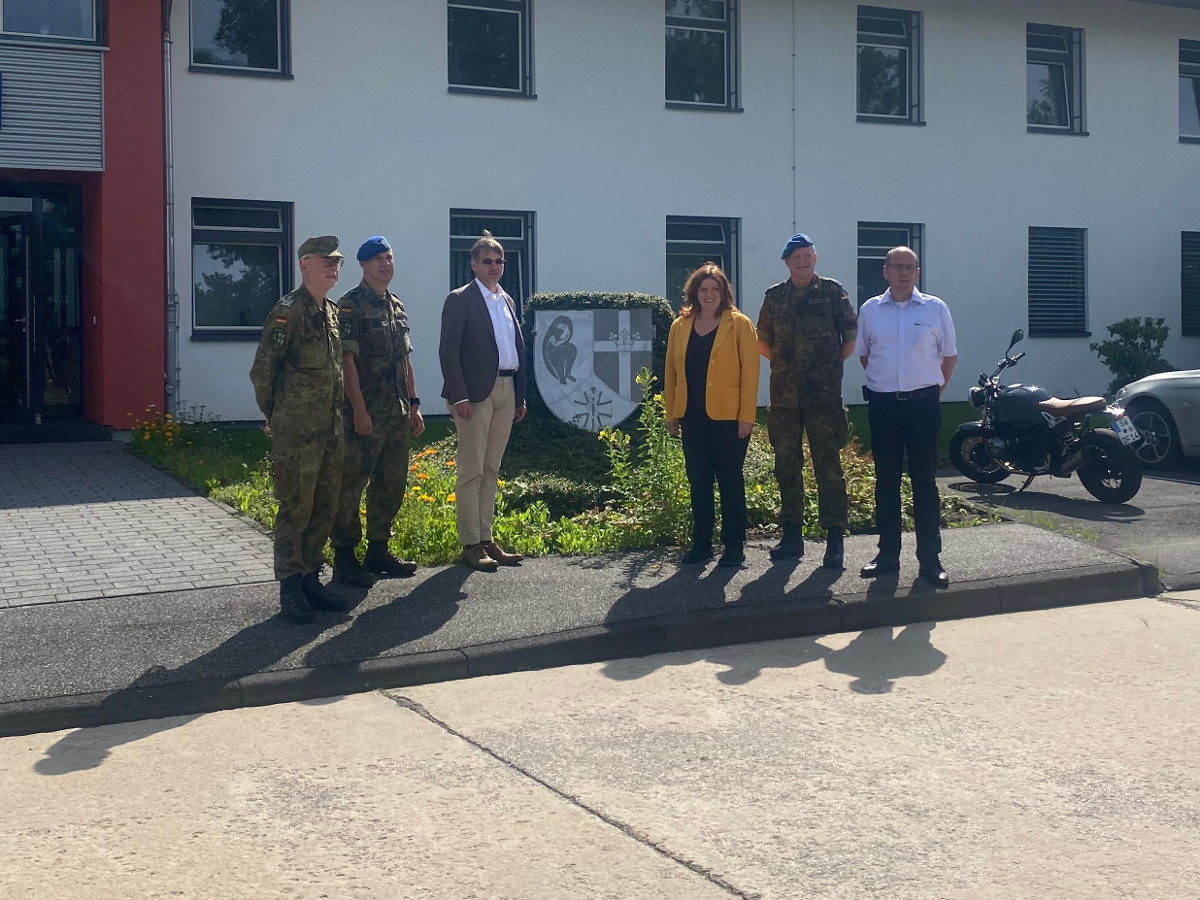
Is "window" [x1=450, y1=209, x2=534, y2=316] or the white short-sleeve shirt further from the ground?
"window" [x1=450, y1=209, x2=534, y2=316]

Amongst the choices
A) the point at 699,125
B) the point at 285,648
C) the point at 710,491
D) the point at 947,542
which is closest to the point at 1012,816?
the point at 285,648

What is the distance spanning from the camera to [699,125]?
1875cm

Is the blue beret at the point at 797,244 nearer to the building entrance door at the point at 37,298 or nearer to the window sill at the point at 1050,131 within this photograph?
the building entrance door at the point at 37,298

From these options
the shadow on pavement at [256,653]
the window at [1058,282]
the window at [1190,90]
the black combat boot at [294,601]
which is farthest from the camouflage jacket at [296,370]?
the window at [1190,90]

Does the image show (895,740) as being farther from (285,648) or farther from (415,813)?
(285,648)

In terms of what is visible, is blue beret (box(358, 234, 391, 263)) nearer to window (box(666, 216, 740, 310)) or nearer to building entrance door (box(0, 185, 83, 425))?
building entrance door (box(0, 185, 83, 425))

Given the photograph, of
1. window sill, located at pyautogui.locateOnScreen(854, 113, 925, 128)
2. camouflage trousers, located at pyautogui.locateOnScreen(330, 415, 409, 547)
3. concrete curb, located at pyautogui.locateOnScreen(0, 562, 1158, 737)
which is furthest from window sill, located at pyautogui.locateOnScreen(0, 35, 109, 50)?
concrete curb, located at pyautogui.locateOnScreen(0, 562, 1158, 737)

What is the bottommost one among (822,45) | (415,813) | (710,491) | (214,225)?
(415,813)

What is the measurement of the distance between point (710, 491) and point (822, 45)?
1297cm

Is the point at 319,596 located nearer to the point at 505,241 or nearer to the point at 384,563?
the point at 384,563

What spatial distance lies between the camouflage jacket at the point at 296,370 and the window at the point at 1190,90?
64.3 feet

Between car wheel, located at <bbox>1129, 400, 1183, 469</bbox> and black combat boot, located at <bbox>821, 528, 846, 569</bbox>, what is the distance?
6329mm

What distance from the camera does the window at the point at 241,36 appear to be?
16312 mm

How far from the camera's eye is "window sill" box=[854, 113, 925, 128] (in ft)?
65.0
